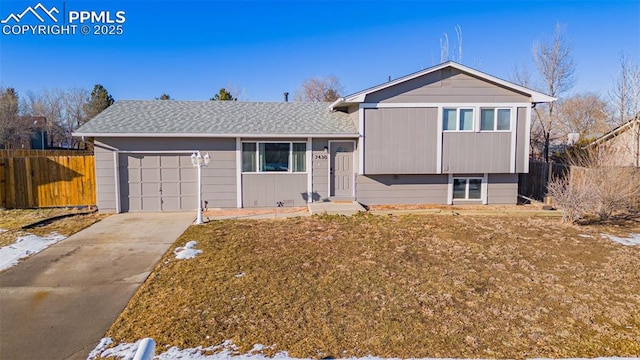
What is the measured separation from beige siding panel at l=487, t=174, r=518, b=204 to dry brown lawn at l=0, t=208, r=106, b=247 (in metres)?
11.8

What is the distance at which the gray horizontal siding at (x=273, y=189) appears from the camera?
457 inches

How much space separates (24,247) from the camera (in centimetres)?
745

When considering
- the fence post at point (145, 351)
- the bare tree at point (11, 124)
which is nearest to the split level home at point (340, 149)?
the fence post at point (145, 351)

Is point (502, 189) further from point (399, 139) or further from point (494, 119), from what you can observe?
point (399, 139)

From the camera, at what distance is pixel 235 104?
1404 cm

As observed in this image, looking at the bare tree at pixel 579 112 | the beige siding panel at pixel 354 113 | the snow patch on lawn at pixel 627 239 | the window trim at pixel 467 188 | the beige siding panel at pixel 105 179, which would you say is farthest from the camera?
the bare tree at pixel 579 112

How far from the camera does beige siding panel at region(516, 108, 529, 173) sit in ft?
37.9

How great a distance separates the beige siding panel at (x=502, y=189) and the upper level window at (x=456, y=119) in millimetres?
2049

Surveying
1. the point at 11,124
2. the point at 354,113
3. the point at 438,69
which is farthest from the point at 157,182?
the point at 11,124

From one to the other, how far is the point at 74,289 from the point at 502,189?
11828 millimetres

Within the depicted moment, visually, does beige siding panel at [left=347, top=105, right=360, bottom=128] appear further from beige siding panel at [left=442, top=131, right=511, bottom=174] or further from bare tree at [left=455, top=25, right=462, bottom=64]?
bare tree at [left=455, top=25, right=462, bottom=64]

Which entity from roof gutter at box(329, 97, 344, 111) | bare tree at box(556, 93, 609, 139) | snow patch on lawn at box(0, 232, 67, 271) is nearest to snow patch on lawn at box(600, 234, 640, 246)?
roof gutter at box(329, 97, 344, 111)

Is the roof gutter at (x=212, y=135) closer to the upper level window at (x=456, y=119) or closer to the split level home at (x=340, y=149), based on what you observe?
the split level home at (x=340, y=149)

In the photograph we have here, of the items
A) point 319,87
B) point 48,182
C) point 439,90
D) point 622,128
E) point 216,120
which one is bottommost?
point 48,182
